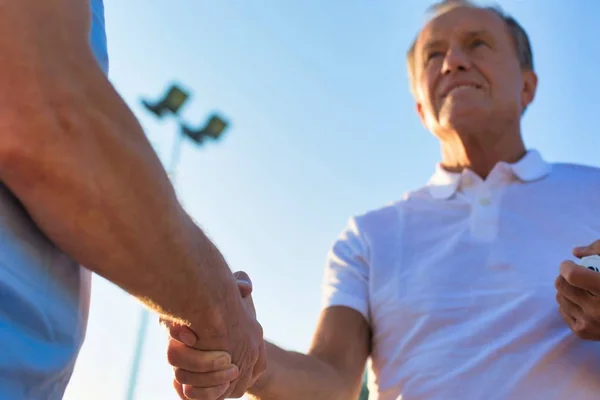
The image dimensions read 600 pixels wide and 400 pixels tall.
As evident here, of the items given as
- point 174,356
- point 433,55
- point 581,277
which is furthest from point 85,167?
point 433,55

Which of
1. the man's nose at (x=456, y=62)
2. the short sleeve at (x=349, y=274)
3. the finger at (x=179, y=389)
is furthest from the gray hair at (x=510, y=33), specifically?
the finger at (x=179, y=389)

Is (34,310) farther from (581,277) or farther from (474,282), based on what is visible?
(474,282)

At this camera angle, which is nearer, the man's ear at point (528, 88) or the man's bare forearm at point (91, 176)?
the man's bare forearm at point (91, 176)

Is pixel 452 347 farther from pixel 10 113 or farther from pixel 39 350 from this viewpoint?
pixel 10 113

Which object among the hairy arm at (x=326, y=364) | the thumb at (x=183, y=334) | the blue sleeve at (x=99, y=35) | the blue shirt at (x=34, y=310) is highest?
the blue sleeve at (x=99, y=35)

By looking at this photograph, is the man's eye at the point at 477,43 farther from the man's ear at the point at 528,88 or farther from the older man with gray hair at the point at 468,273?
the man's ear at the point at 528,88

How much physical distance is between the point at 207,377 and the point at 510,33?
2376 millimetres

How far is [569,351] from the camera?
2123 mm

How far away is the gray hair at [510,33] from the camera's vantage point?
321cm

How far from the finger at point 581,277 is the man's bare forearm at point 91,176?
116 centimetres

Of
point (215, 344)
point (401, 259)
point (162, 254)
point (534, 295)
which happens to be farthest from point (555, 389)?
point (162, 254)

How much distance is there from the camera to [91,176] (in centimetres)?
96

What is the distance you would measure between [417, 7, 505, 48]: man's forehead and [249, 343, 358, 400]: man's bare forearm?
1575mm

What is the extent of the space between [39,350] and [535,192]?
2035mm
